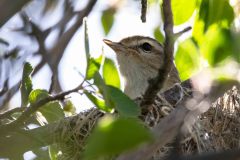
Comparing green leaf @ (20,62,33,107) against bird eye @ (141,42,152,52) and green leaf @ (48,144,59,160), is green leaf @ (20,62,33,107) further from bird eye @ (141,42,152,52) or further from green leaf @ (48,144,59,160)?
bird eye @ (141,42,152,52)

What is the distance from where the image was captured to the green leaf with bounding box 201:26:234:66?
2159 mm

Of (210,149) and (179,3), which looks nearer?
(179,3)

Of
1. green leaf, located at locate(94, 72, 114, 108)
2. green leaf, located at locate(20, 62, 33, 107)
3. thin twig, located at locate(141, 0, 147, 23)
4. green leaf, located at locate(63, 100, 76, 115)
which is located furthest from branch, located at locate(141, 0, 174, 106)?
green leaf, located at locate(63, 100, 76, 115)

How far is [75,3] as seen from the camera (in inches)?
178

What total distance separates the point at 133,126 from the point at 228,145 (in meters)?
3.38

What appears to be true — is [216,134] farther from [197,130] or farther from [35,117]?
[35,117]

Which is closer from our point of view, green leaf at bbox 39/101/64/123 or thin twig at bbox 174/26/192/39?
thin twig at bbox 174/26/192/39

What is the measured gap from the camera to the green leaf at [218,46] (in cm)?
216

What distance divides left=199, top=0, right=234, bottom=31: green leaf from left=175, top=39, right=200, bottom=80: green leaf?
165mm

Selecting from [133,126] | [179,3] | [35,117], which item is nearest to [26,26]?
[35,117]

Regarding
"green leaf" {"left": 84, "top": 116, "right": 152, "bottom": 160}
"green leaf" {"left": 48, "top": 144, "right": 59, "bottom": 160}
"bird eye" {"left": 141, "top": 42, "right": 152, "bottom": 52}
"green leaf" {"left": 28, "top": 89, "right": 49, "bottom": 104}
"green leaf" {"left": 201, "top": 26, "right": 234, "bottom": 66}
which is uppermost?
"bird eye" {"left": 141, "top": 42, "right": 152, "bottom": 52}

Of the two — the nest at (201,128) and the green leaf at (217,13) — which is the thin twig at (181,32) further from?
the nest at (201,128)

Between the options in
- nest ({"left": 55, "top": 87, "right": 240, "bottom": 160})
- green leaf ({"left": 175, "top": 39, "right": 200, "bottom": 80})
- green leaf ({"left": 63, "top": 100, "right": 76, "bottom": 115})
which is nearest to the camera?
green leaf ({"left": 175, "top": 39, "right": 200, "bottom": 80})

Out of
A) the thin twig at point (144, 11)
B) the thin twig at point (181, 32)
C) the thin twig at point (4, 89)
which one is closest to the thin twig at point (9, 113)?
the thin twig at point (4, 89)
